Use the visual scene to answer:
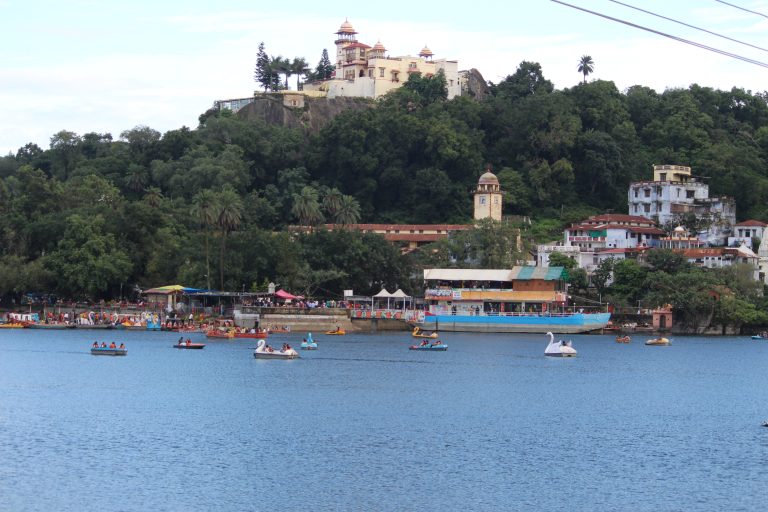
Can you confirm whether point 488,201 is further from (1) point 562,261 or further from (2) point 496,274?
(2) point 496,274

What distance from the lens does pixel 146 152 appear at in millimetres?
146500

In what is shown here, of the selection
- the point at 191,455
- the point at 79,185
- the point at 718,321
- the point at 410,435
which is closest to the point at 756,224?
the point at 718,321

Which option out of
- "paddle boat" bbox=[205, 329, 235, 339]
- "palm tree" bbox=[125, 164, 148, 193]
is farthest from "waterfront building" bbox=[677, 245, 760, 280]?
"palm tree" bbox=[125, 164, 148, 193]

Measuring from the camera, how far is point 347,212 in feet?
401

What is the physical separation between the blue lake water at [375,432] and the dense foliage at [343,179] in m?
25.8

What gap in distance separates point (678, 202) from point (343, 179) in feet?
123

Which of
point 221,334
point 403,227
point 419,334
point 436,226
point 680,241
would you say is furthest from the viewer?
point 403,227

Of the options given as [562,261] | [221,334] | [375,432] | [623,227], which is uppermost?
[623,227]

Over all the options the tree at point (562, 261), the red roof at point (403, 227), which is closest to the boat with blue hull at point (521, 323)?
the tree at point (562, 261)

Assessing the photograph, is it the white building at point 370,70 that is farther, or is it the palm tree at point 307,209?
the white building at point 370,70

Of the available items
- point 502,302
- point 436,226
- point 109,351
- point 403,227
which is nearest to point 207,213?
point 502,302

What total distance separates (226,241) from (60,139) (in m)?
58.8

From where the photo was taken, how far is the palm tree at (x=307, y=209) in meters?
120

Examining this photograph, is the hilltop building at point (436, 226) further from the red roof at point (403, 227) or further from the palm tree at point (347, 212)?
the palm tree at point (347, 212)
